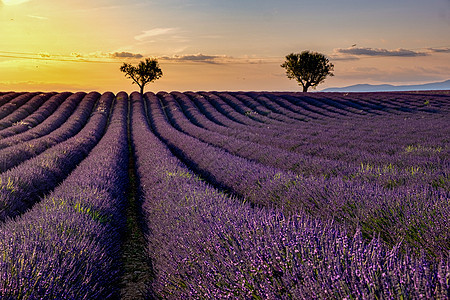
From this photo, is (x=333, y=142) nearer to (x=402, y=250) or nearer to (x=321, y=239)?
(x=402, y=250)

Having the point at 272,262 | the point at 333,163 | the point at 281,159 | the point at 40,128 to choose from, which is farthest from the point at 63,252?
the point at 40,128

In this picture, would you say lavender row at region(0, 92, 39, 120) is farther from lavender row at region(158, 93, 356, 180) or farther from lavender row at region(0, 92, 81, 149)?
lavender row at region(158, 93, 356, 180)

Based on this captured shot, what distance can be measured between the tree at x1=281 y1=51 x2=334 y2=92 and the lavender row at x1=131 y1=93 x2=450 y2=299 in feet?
138

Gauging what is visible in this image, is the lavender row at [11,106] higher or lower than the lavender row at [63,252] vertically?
higher

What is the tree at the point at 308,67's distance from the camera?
42.4 m

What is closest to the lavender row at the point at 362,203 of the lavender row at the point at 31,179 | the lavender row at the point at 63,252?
the lavender row at the point at 63,252

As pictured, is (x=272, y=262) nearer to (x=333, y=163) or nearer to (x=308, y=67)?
(x=333, y=163)

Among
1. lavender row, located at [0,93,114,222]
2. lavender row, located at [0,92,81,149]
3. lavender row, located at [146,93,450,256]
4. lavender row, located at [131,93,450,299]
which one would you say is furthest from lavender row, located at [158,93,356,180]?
lavender row, located at [0,92,81,149]

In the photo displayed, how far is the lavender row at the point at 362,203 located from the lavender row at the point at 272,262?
1.06ft

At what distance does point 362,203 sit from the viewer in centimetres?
341

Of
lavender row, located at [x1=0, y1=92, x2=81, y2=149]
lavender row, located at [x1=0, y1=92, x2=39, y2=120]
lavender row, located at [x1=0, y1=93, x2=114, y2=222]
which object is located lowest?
lavender row, located at [x1=0, y1=93, x2=114, y2=222]

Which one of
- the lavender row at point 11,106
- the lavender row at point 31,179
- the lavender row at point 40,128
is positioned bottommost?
the lavender row at point 31,179

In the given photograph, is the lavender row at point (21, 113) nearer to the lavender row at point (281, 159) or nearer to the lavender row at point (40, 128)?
the lavender row at point (40, 128)

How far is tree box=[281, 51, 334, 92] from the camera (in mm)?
42375
